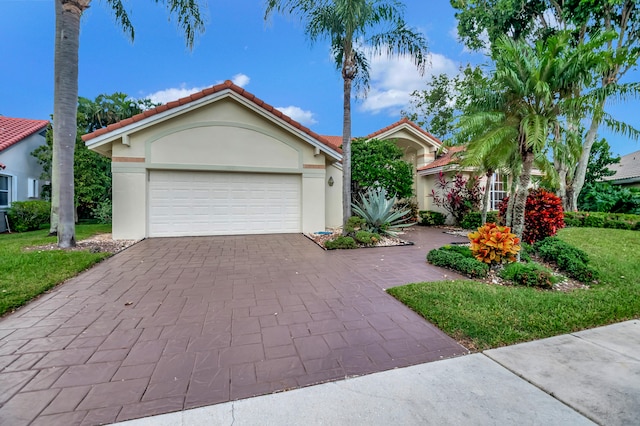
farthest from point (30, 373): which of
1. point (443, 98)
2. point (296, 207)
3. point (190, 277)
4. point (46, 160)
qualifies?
point (443, 98)

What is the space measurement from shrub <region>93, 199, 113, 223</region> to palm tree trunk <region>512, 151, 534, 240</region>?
1664cm

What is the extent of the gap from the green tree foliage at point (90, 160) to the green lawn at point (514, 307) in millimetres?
15298

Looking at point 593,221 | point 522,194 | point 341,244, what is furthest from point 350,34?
point 593,221

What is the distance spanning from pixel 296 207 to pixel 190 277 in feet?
19.7

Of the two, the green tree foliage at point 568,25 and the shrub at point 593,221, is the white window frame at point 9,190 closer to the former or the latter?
the green tree foliage at point 568,25

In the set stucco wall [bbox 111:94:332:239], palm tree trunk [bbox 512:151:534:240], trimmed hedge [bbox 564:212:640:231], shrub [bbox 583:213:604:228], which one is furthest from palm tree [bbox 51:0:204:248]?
shrub [bbox 583:213:604:228]

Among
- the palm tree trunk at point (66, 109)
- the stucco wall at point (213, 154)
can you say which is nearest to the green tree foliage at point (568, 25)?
the stucco wall at point (213, 154)

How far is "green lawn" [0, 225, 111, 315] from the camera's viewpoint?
4078 millimetres

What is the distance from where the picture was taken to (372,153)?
1137 cm

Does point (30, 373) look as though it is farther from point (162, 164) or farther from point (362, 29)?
point (362, 29)

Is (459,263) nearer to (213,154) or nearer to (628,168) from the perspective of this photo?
(213,154)

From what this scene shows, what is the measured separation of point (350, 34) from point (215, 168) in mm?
6096

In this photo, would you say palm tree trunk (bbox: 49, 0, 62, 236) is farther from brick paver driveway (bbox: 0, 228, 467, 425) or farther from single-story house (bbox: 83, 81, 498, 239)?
brick paver driveway (bbox: 0, 228, 467, 425)

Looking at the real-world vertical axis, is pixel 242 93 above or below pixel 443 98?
below
